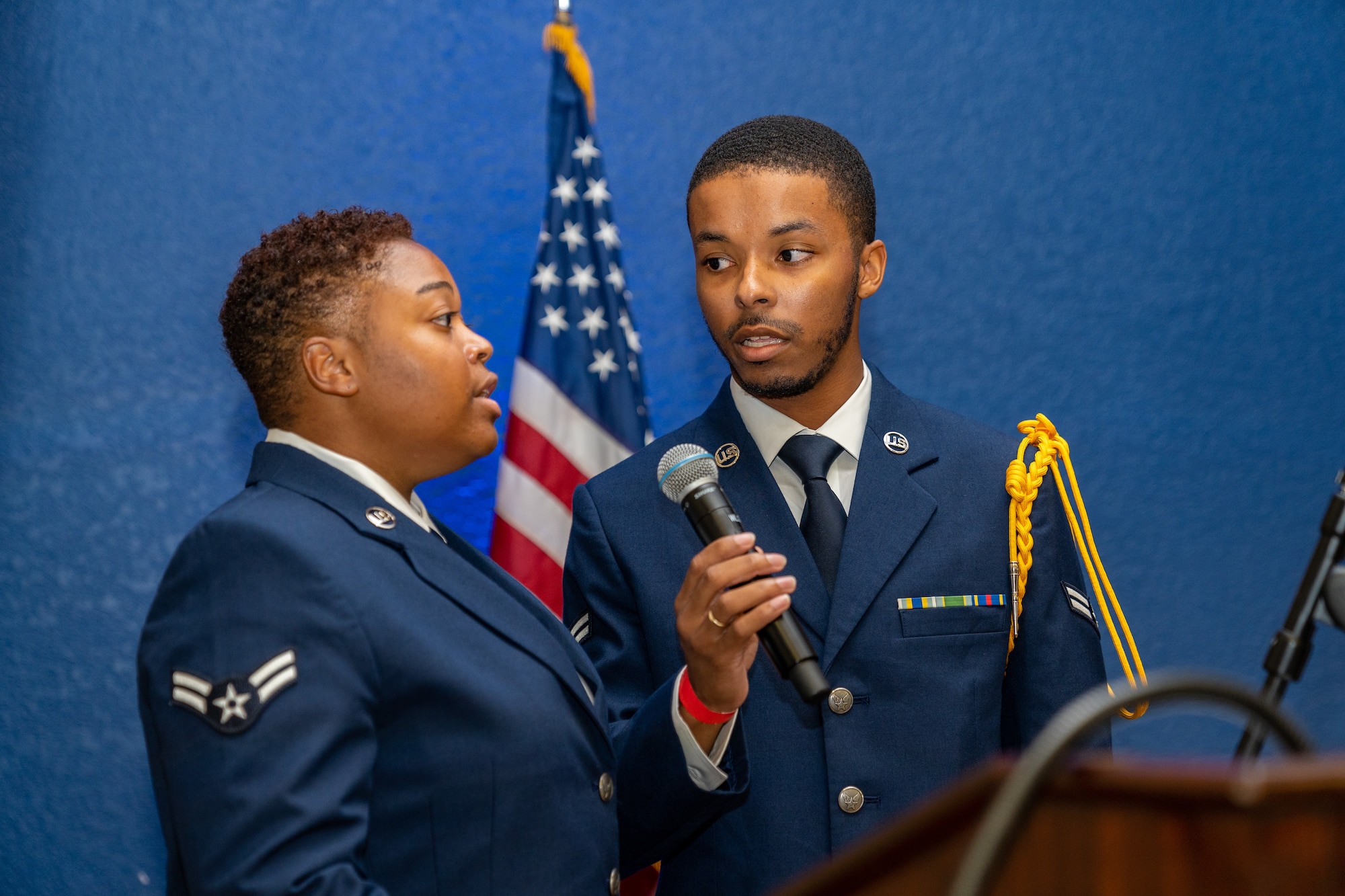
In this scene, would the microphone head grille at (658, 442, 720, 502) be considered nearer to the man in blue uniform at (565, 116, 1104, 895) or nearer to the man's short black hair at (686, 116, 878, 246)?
the man in blue uniform at (565, 116, 1104, 895)

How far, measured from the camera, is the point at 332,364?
1.28m

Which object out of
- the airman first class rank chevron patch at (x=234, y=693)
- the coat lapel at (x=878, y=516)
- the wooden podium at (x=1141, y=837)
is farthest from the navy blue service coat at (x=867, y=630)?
the wooden podium at (x=1141, y=837)

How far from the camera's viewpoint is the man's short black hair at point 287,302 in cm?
128

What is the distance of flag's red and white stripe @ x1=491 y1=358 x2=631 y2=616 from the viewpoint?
2.20 m

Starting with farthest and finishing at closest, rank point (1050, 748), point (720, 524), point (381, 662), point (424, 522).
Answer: point (424, 522)
point (720, 524)
point (381, 662)
point (1050, 748)

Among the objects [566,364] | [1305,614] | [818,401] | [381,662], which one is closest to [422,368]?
[381,662]

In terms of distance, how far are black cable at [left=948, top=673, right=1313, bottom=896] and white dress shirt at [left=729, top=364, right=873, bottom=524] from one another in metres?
1.06

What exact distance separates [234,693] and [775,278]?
2.97ft

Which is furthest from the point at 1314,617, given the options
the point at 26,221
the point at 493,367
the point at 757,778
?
the point at 26,221

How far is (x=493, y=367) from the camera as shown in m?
2.57

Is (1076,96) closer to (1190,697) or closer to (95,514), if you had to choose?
(95,514)

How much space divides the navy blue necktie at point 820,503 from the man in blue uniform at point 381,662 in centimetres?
27

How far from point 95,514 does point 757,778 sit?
151 cm

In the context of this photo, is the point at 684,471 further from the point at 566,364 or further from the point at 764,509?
the point at 566,364
